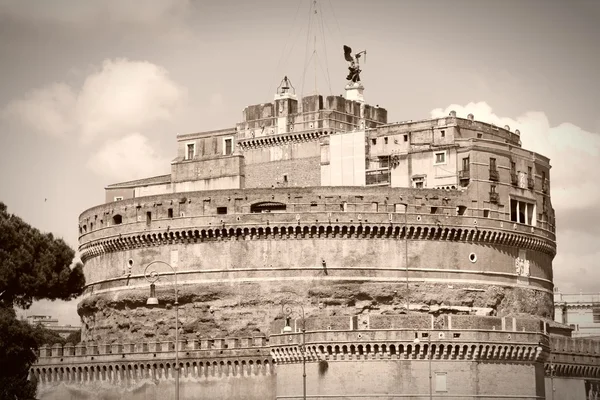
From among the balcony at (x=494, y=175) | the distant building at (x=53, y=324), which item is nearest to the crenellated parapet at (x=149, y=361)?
the balcony at (x=494, y=175)

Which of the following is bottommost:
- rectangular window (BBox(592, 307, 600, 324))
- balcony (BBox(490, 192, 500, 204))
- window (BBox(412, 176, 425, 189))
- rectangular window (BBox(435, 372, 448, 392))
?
rectangular window (BBox(435, 372, 448, 392))

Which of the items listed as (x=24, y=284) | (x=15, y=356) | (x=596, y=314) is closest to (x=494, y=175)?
(x=24, y=284)

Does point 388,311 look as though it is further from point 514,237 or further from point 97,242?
point 97,242

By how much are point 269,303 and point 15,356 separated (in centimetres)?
1300

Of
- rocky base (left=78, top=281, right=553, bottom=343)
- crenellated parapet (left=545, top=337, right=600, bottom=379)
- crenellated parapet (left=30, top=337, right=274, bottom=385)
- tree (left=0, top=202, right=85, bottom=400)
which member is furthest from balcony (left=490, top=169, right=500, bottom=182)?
tree (left=0, top=202, right=85, bottom=400)

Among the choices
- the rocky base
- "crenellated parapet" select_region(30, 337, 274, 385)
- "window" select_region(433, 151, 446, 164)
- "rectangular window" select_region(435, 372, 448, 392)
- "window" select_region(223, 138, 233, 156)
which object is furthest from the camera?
"window" select_region(223, 138, 233, 156)

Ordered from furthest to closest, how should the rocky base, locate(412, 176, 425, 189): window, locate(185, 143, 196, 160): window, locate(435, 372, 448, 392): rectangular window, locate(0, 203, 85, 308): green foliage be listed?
locate(185, 143, 196, 160): window, locate(412, 176, 425, 189): window, locate(0, 203, 85, 308): green foliage, the rocky base, locate(435, 372, 448, 392): rectangular window

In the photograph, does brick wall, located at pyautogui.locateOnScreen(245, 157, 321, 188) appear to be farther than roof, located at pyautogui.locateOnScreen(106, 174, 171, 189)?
No

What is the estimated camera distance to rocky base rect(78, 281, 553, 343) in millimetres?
77688

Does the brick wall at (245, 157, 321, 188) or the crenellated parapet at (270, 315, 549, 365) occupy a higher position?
the brick wall at (245, 157, 321, 188)

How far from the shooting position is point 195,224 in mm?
79625

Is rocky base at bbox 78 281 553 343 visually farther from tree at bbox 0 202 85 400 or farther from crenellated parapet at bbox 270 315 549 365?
crenellated parapet at bbox 270 315 549 365

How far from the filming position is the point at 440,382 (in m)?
63.4

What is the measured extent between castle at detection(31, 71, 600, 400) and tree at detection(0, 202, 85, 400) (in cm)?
186
